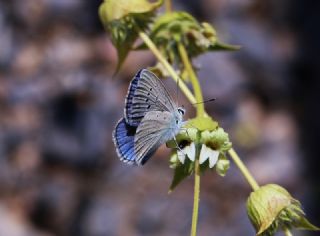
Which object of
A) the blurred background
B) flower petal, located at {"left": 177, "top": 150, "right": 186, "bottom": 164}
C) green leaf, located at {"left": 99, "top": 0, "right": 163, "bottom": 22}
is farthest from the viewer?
the blurred background

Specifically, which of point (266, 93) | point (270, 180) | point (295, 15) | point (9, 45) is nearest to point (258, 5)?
point (295, 15)

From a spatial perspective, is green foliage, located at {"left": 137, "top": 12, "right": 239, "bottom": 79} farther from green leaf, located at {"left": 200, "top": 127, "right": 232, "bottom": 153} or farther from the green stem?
green leaf, located at {"left": 200, "top": 127, "right": 232, "bottom": 153}

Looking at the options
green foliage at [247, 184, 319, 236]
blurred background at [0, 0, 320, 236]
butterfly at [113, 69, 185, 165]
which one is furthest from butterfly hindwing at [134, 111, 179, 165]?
blurred background at [0, 0, 320, 236]

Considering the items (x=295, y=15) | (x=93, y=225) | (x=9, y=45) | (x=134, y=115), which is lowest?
(x=93, y=225)

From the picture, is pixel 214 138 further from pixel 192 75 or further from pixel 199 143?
pixel 192 75

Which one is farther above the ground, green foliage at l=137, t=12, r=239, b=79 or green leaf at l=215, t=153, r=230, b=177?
green foliage at l=137, t=12, r=239, b=79

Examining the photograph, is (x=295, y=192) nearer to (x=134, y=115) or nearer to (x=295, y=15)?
(x=295, y=15)

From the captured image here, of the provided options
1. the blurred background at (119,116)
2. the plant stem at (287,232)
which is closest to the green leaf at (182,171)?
the plant stem at (287,232)

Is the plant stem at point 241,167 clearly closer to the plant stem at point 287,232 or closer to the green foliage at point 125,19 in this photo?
the plant stem at point 287,232
